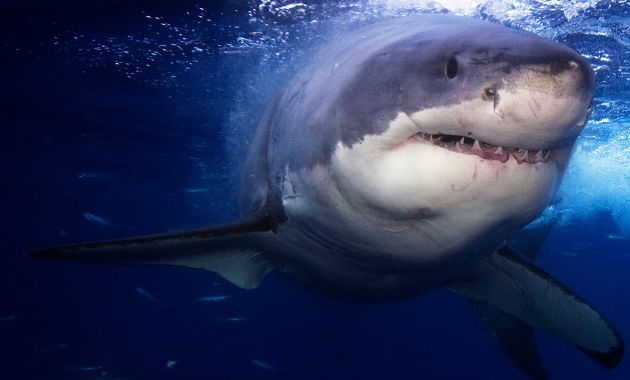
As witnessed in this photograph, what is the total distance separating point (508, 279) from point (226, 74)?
31.8 ft

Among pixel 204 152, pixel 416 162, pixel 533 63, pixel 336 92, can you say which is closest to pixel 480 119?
pixel 533 63

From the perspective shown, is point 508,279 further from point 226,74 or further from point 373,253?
point 226,74

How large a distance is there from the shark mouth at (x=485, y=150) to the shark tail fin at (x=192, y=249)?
88.5 inches

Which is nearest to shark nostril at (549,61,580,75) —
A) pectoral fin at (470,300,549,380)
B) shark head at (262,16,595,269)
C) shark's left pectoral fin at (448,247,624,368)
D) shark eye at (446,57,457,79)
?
shark head at (262,16,595,269)

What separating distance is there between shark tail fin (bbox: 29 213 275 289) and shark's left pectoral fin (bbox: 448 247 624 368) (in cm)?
239

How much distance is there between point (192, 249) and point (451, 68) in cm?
305

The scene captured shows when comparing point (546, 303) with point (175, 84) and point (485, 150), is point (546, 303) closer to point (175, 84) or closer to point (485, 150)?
point (485, 150)

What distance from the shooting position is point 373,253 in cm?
328

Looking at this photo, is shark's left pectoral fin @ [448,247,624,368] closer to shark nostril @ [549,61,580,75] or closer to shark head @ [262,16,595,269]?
shark head @ [262,16,595,269]

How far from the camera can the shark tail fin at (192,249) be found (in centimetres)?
344

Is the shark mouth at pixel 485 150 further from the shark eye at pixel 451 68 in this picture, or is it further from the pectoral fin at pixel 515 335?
the pectoral fin at pixel 515 335

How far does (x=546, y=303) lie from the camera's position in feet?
13.9

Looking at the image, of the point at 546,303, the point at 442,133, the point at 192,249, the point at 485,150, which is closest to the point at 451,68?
the point at 442,133

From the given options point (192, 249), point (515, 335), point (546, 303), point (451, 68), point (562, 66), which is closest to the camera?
point (562, 66)
